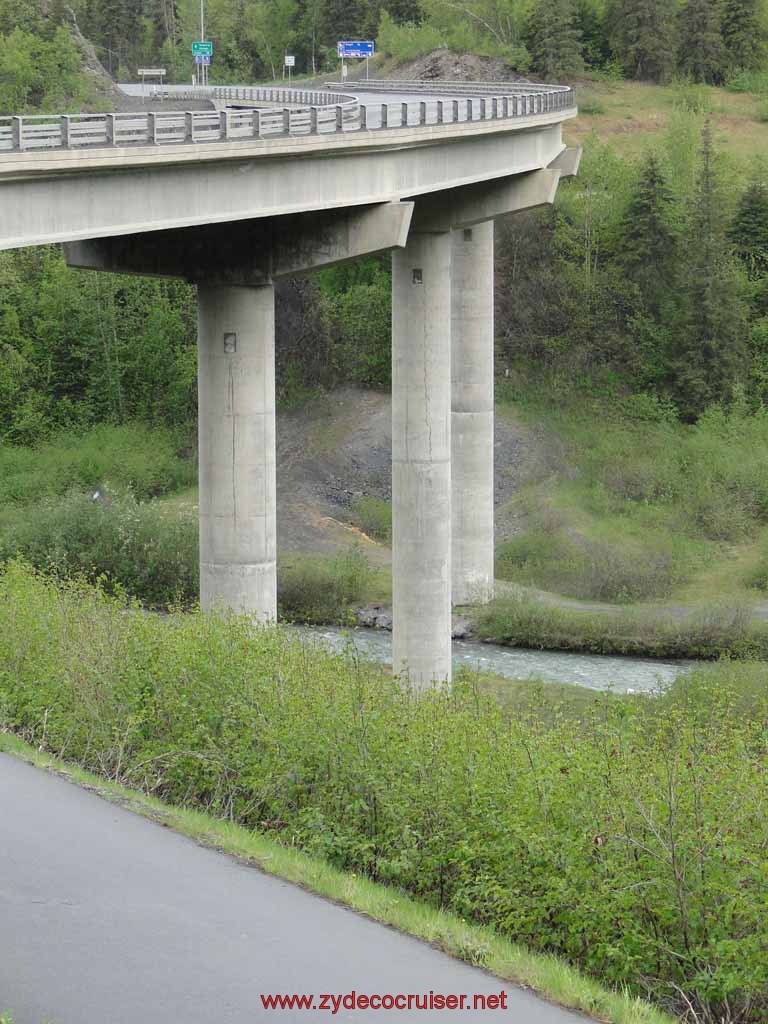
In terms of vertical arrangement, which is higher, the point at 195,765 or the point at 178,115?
the point at 178,115

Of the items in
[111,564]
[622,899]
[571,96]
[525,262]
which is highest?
[571,96]

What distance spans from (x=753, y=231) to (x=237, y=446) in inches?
1919

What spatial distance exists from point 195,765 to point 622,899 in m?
7.37

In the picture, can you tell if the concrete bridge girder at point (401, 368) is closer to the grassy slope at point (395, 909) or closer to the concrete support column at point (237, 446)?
the concrete support column at point (237, 446)

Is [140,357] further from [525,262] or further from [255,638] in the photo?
[255,638]

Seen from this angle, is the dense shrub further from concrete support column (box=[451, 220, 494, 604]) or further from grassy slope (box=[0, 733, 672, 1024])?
concrete support column (box=[451, 220, 494, 604])

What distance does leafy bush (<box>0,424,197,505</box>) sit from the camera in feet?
218

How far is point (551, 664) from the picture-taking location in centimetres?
4831

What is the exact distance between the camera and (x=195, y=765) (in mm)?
20656

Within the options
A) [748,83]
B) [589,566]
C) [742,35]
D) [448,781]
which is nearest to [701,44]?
[742,35]

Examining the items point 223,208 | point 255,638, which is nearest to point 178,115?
point 223,208

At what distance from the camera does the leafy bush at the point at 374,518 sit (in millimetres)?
61219

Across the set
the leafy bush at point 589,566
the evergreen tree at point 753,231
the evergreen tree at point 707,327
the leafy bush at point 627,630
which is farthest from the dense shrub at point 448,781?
the evergreen tree at point 753,231

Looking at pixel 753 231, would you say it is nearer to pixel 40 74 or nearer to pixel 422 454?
pixel 422 454
